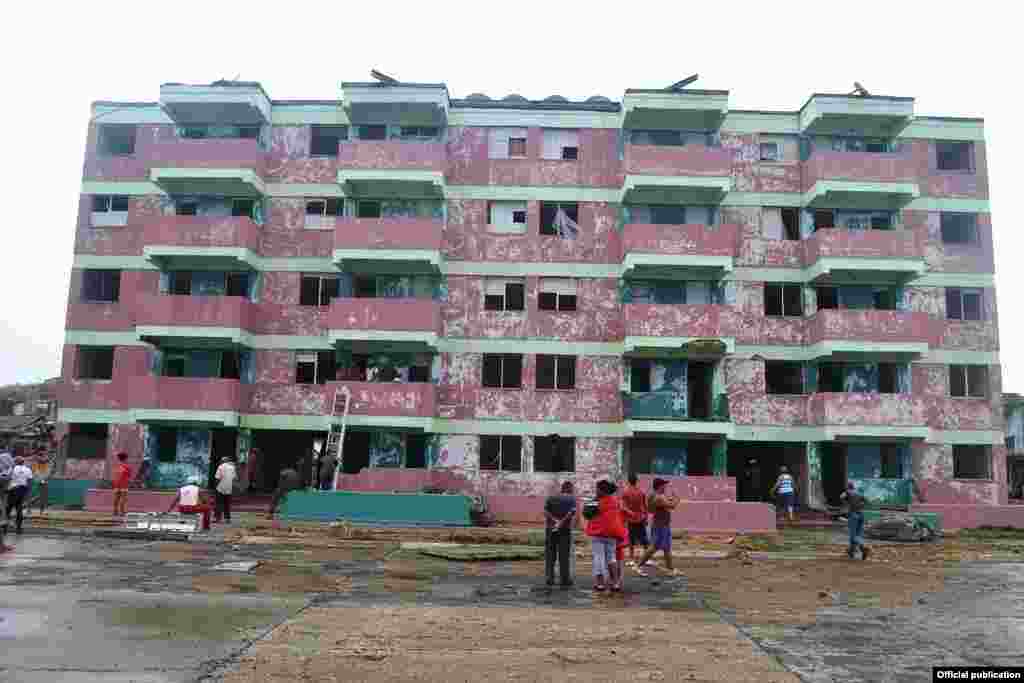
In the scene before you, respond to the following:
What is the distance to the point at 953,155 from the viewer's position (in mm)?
32906

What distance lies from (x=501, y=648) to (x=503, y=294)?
23.2 m

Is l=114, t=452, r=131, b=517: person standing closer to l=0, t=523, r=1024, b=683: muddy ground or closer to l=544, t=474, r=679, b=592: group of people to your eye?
l=0, t=523, r=1024, b=683: muddy ground

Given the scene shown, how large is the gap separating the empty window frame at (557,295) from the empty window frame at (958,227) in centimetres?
1463

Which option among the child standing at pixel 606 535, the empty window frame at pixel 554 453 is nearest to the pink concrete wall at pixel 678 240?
the empty window frame at pixel 554 453

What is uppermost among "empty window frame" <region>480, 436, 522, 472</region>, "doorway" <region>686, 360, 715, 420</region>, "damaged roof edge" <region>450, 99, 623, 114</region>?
"damaged roof edge" <region>450, 99, 623, 114</region>

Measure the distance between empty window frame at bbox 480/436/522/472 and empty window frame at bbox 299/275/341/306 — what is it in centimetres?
794

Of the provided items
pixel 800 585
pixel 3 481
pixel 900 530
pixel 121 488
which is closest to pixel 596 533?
pixel 800 585

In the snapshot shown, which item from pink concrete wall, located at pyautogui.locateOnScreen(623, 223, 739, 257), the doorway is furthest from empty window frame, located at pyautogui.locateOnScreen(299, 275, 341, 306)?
the doorway

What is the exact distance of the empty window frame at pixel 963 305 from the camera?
104ft

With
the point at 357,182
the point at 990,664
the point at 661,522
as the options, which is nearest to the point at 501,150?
the point at 357,182

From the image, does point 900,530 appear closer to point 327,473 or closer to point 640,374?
point 640,374

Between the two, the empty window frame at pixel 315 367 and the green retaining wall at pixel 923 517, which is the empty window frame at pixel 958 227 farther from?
the empty window frame at pixel 315 367

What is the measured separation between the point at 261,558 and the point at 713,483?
15.6 m

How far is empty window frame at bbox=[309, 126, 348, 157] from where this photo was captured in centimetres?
3269
